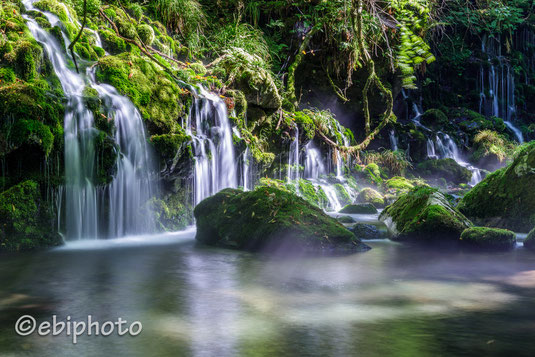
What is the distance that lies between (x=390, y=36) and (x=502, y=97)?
10.7m

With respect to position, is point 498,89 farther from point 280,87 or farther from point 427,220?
point 427,220

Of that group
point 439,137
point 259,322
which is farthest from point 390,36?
point 259,322

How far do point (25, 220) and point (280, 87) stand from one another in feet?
27.2

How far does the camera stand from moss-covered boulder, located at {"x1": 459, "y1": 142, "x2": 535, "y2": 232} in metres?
7.92

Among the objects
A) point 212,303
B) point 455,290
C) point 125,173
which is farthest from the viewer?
point 125,173

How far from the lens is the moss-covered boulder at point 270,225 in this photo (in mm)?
6320

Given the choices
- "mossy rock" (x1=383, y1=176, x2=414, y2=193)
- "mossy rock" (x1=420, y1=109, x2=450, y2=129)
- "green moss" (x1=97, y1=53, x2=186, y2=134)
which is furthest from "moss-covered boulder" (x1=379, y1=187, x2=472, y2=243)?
"mossy rock" (x1=420, y1=109, x2=450, y2=129)

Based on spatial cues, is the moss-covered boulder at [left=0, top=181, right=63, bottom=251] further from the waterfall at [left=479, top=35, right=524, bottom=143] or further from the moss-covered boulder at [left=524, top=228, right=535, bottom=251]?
the waterfall at [left=479, top=35, right=524, bottom=143]

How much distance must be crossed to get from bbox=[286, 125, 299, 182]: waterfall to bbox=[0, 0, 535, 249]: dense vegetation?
9cm

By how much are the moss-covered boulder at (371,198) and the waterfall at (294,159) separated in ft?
6.38

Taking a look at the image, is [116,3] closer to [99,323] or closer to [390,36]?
[390,36]

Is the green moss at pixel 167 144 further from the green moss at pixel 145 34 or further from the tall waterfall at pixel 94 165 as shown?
the green moss at pixel 145 34

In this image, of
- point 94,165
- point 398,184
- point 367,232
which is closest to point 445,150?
point 398,184

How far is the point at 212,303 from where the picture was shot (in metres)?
4.17
